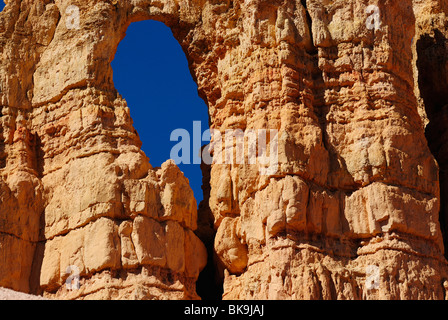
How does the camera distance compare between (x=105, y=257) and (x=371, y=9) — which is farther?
(x=371, y=9)

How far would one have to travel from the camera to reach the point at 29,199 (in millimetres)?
29766

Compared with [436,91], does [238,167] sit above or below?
below

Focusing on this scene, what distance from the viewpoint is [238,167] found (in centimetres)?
2964

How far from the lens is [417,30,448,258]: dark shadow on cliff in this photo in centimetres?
3253

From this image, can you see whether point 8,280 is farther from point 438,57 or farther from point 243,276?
point 438,57

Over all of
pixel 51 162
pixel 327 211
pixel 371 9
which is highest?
pixel 371 9

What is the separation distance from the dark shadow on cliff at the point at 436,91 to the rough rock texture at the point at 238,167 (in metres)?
0.29

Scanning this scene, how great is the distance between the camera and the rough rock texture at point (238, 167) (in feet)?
91.4

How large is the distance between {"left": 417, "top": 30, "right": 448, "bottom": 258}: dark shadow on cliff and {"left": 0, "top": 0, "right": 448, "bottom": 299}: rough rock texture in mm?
289

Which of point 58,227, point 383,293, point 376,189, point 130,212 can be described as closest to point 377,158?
point 376,189

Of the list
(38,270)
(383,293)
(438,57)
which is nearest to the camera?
(383,293)

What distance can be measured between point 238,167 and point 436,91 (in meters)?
7.13

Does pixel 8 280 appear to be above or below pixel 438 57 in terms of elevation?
below

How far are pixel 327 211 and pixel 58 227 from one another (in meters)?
6.48
